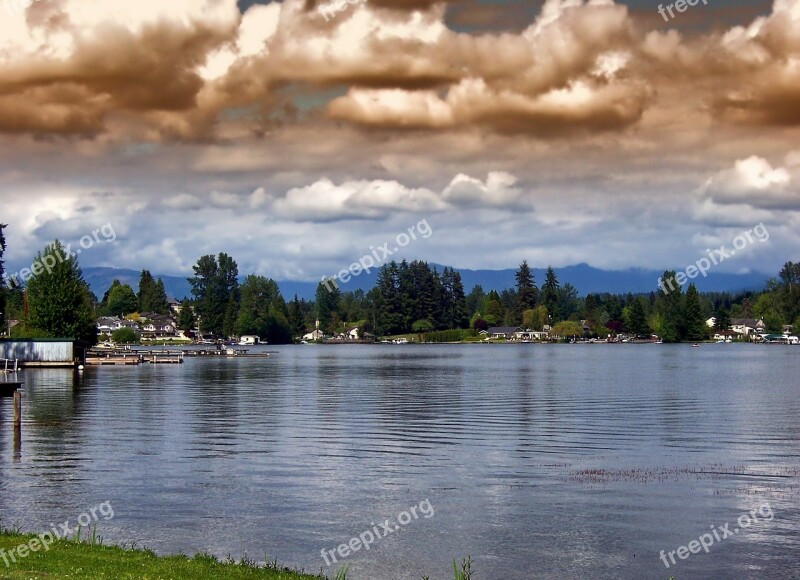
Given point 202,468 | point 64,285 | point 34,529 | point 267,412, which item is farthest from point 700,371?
point 34,529

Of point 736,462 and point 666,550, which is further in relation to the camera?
point 736,462

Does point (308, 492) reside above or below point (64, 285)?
below

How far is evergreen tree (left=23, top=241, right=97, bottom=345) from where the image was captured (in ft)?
476

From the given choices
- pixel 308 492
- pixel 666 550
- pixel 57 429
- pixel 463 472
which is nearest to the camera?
pixel 666 550

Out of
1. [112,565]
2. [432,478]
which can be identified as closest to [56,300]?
[432,478]

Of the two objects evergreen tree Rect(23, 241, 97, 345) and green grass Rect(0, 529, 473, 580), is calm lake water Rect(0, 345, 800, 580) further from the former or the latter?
evergreen tree Rect(23, 241, 97, 345)

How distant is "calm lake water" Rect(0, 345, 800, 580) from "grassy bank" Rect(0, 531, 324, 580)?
2986mm

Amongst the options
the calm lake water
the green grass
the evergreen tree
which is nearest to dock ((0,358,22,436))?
the calm lake water

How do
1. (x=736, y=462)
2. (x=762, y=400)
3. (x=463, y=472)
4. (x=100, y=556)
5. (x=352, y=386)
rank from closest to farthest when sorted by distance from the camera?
(x=100, y=556), (x=463, y=472), (x=736, y=462), (x=762, y=400), (x=352, y=386)

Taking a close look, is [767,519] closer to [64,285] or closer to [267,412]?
[267,412]

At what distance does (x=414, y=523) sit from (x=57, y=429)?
112 ft

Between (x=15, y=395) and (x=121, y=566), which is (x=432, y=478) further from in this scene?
(x=15, y=395)

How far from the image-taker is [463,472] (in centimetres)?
4484

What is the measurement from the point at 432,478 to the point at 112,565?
20.7 meters
